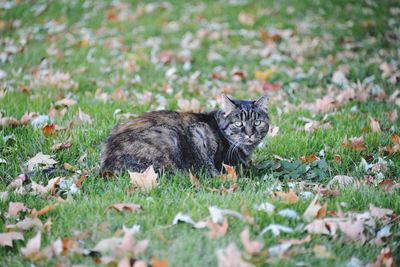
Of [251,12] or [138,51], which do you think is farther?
[251,12]

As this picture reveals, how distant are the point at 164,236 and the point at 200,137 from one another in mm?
1775

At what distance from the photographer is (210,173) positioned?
4.50 meters

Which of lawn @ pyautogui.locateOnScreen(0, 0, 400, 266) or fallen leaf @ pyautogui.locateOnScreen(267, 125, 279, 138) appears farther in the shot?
fallen leaf @ pyautogui.locateOnScreen(267, 125, 279, 138)

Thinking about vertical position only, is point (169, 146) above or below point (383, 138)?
above

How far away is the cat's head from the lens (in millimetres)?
4828

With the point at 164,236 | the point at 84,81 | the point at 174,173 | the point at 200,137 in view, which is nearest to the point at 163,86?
→ the point at 84,81

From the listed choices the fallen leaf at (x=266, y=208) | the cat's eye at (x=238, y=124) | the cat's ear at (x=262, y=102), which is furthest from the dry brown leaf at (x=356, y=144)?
the fallen leaf at (x=266, y=208)

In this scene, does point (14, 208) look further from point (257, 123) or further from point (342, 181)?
point (342, 181)

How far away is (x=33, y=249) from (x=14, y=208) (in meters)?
0.62

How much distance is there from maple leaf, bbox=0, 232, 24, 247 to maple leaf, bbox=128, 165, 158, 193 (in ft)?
3.15

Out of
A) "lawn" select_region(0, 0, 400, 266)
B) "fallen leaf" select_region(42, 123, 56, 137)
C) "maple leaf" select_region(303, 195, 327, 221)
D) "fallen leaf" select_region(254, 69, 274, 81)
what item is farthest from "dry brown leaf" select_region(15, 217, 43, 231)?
"fallen leaf" select_region(254, 69, 274, 81)

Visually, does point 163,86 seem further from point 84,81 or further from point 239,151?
point 239,151

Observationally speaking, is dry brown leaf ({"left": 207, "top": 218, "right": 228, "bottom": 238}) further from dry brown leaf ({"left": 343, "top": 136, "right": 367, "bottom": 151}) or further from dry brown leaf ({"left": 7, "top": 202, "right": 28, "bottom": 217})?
dry brown leaf ({"left": 343, "top": 136, "right": 367, "bottom": 151})

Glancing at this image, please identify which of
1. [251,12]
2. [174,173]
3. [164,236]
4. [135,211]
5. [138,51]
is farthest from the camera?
[251,12]
